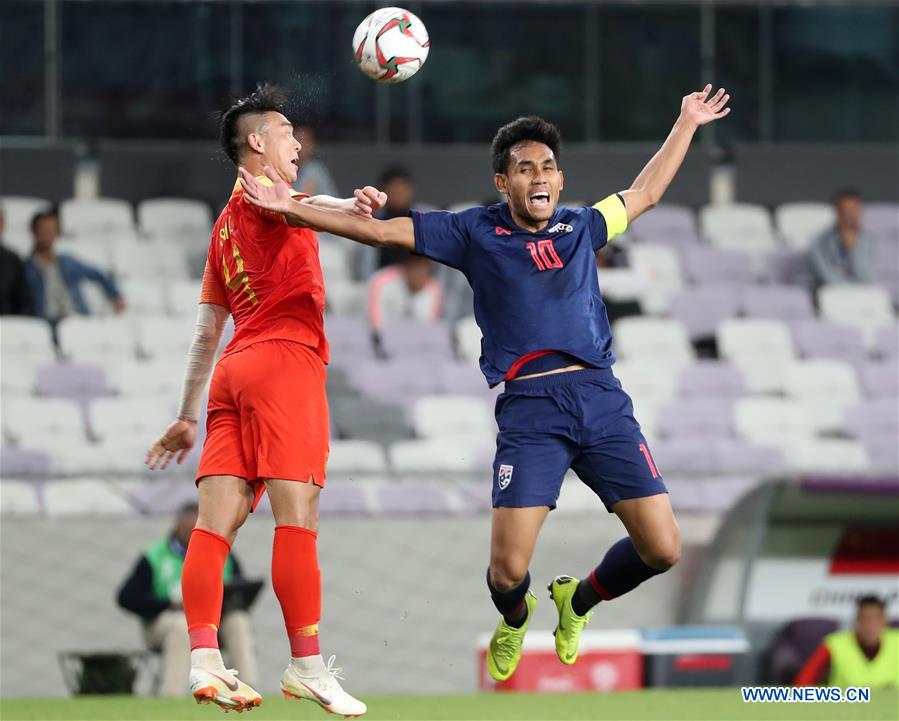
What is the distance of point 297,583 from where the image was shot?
618 centimetres

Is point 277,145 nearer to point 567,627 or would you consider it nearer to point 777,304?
point 567,627

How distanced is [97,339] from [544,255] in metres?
7.15

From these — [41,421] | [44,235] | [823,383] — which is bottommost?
[41,421]

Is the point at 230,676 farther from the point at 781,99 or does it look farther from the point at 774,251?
the point at 781,99

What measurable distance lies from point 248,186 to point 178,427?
3.71ft

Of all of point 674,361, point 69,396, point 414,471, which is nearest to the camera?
point 414,471

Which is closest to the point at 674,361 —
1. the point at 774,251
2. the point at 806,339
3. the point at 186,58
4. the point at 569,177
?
the point at 806,339

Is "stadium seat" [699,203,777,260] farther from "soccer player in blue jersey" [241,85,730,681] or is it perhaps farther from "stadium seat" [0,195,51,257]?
"soccer player in blue jersey" [241,85,730,681]

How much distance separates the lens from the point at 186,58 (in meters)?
16.3

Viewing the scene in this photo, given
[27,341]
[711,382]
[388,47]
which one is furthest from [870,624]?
[27,341]

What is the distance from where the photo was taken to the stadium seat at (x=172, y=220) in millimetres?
14758

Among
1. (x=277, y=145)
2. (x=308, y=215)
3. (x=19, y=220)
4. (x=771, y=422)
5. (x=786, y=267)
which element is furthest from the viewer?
(x=786, y=267)

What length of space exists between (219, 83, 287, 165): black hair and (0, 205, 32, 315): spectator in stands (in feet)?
22.8

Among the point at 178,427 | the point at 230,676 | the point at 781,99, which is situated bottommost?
the point at 230,676
